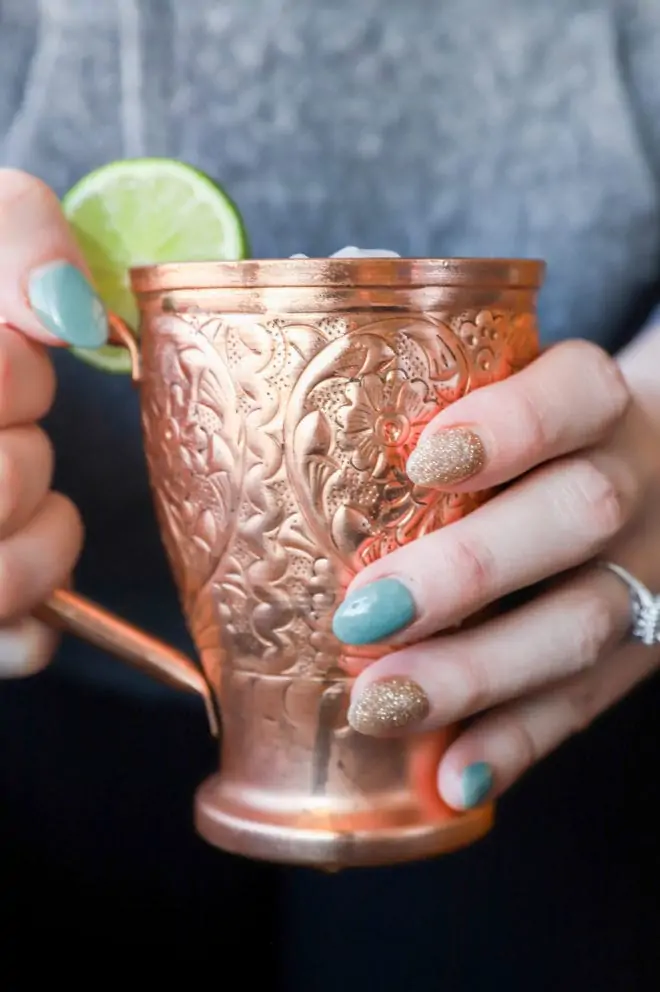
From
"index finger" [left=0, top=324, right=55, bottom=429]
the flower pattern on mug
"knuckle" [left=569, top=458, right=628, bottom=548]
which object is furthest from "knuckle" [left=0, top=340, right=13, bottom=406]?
"knuckle" [left=569, top=458, right=628, bottom=548]

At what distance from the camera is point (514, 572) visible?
20.5 inches

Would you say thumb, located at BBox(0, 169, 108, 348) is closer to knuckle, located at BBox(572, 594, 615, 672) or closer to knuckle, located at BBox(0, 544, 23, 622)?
knuckle, located at BBox(0, 544, 23, 622)

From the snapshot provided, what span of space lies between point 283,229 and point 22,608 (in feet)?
1.14

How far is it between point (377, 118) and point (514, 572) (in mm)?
390

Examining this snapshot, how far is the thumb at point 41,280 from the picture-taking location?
1.70ft

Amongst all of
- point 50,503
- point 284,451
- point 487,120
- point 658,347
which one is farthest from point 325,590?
point 487,120

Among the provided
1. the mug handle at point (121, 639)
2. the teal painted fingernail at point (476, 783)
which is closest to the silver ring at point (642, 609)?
the teal painted fingernail at point (476, 783)

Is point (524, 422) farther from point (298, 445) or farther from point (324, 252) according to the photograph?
point (324, 252)

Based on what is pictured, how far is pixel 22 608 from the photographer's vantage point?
1.79 ft

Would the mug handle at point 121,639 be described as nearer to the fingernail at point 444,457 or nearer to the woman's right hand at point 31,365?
the woman's right hand at point 31,365

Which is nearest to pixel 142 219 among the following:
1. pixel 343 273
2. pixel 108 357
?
pixel 108 357

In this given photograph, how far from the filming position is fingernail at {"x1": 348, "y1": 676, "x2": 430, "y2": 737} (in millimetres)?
504

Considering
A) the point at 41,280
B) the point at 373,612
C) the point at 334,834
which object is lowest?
the point at 334,834

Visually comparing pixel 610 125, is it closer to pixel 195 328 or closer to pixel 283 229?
pixel 283 229
